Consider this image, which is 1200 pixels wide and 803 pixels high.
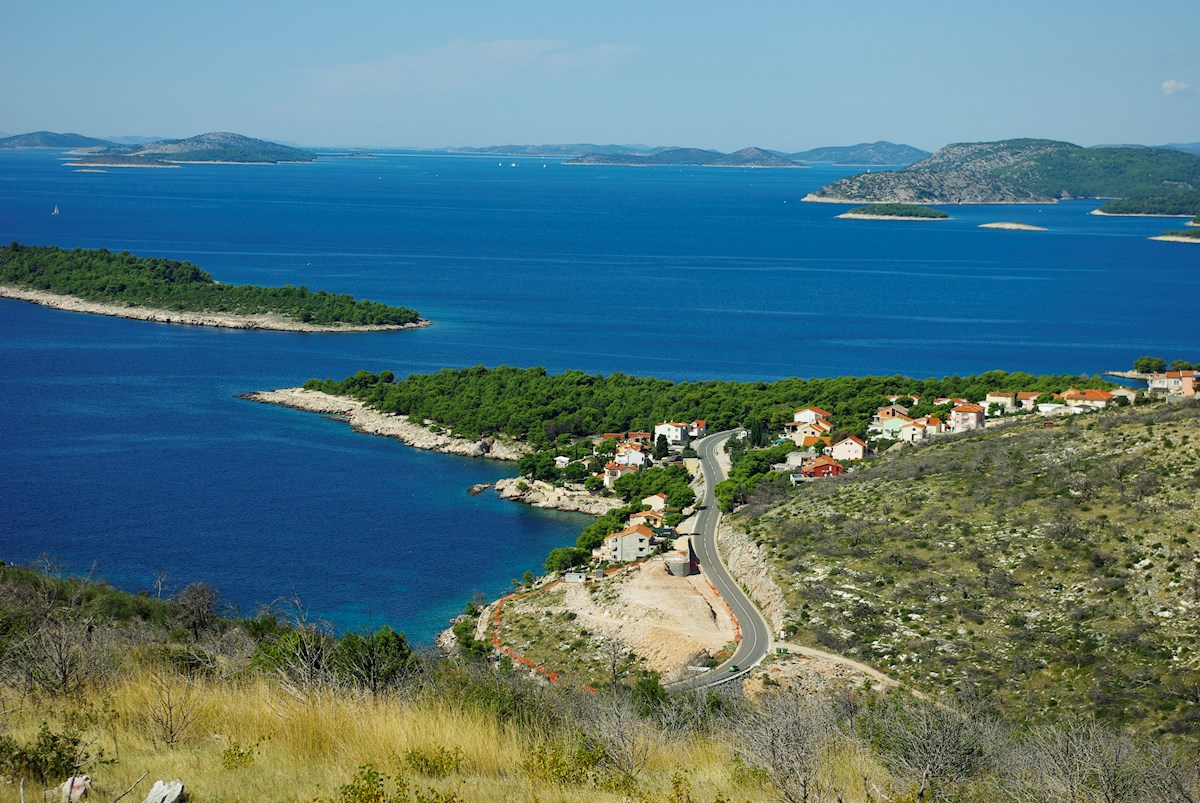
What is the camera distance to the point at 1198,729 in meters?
17.0

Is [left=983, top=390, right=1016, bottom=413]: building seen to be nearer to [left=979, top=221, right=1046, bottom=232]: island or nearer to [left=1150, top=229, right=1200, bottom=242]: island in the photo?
[left=1150, top=229, right=1200, bottom=242]: island

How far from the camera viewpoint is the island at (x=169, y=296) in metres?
74.6

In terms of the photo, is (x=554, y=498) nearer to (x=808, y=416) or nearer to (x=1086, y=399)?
(x=808, y=416)

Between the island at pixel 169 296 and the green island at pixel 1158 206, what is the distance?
13957cm

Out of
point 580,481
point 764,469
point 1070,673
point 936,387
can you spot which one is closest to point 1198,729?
point 1070,673

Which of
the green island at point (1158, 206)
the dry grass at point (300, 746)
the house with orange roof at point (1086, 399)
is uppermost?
the green island at point (1158, 206)

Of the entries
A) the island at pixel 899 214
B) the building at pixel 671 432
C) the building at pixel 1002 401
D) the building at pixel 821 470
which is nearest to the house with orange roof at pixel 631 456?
the building at pixel 671 432

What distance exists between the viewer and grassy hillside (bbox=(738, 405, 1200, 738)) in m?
19.5

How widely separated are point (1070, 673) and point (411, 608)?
17.3 metres

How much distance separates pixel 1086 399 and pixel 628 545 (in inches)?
827

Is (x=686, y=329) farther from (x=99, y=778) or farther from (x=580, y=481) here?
(x=99, y=778)

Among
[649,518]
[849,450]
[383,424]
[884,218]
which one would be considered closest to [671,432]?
[849,450]

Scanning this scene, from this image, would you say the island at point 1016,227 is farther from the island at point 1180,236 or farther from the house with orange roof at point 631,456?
the house with orange roof at point 631,456

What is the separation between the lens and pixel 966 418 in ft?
139
